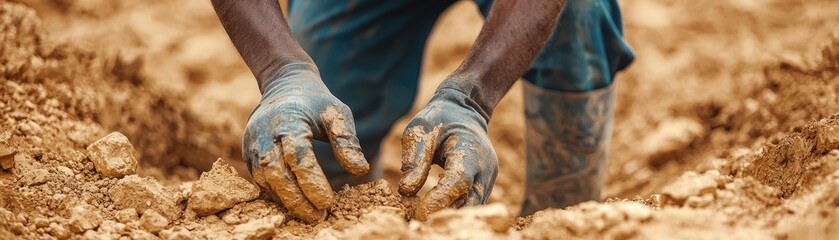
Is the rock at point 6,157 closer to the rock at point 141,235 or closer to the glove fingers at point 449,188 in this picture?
the rock at point 141,235

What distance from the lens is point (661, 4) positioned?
4.48 metres

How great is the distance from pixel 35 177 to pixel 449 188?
0.90m

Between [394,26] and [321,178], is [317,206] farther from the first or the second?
[394,26]

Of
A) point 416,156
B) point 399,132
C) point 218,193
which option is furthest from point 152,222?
point 399,132

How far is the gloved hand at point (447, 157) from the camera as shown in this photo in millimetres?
1364

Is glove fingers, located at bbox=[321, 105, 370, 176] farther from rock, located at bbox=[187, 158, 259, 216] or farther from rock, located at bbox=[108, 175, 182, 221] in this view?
rock, located at bbox=[108, 175, 182, 221]

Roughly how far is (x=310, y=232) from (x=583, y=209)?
0.54 metres

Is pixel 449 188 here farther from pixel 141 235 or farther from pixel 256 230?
pixel 141 235

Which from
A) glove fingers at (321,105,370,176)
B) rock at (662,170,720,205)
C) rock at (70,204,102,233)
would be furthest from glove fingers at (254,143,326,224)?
rock at (662,170,720,205)

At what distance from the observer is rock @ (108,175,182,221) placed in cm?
142

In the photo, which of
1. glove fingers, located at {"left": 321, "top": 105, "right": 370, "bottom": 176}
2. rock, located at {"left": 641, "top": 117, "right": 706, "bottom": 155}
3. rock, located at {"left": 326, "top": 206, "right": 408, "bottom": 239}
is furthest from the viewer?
rock, located at {"left": 641, "top": 117, "right": 706, "bottom": 155}

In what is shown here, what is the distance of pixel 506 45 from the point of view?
1.65m

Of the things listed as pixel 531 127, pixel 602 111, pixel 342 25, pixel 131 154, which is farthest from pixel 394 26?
pixel 131 154

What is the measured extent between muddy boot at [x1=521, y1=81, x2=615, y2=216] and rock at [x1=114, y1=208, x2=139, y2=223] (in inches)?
53.4
